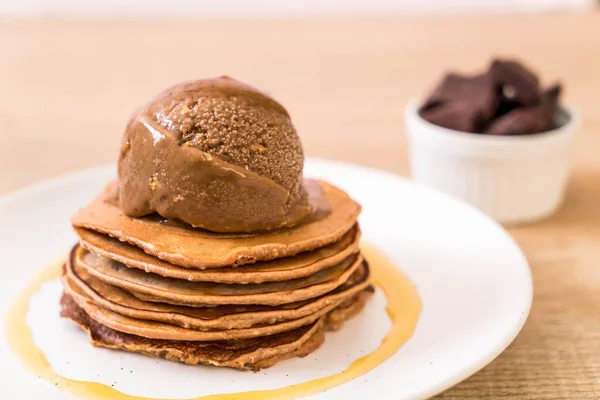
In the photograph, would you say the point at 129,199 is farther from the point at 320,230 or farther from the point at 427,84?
the point at 427,84

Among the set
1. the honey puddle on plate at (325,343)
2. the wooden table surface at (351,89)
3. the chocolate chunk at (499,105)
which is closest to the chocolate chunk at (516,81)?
the chocolate chunk at (499,105)

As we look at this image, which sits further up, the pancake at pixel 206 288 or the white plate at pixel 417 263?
the pancake at pixel 206 288

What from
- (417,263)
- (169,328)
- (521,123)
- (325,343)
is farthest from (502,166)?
(169,328)

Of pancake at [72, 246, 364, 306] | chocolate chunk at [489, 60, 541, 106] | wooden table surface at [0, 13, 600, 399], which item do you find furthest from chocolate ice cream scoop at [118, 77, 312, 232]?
chocolate chunk at [489, 60, 541, 106]

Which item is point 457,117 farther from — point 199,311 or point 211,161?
point 199,311

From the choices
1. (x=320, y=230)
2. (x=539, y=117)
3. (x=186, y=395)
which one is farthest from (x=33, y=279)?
(x=539, y=117)

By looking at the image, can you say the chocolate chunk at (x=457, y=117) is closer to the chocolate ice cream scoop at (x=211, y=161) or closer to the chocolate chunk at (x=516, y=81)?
the chocolate chunk at (x=516, y=81)
